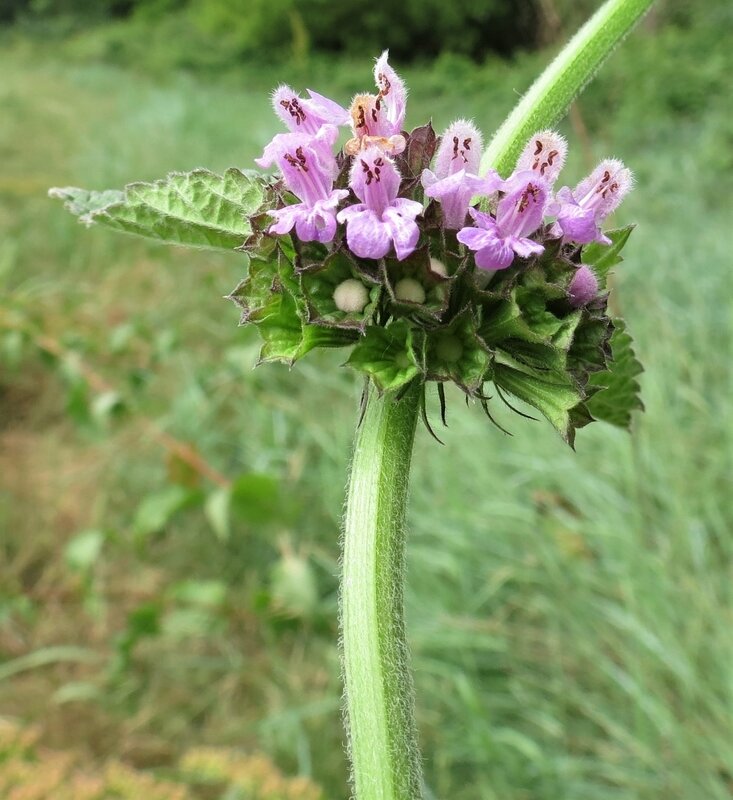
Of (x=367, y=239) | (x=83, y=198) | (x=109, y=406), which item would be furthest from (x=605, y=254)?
(x=109, y=406)

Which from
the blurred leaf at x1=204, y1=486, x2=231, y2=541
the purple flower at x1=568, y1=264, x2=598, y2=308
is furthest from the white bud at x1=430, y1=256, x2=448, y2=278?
the blurred leaf at x1=204, y1=486, x2=231, y2=541

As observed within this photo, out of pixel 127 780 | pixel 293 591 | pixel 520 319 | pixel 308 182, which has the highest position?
pixel 293 591

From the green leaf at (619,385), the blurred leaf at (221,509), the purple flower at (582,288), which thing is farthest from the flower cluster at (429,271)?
the blurred leaf at (221,509)

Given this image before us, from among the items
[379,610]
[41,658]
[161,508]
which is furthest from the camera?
[41,658]

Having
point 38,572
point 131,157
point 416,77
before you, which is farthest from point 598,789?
point 416,77

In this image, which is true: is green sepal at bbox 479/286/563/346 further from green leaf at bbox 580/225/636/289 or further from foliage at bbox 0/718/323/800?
foliage at bbox 0/718/323/800

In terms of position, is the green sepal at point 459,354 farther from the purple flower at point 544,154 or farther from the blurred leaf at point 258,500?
the blurred leaf at point 258,500

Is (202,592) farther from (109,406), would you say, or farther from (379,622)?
(379,622)

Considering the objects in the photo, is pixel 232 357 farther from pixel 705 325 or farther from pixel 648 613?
pixel 705 325
